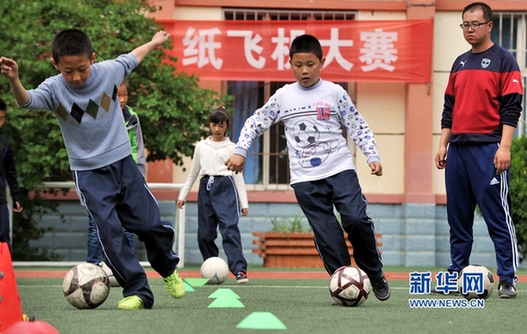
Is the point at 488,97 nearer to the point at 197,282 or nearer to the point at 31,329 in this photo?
the point at 197,282

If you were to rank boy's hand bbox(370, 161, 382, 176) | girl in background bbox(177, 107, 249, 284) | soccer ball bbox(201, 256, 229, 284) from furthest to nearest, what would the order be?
girl in background bbox(177, 107, 249, 284) < soccer ball bbox(201, 256, 229, 284) < boy's hand bbox(370, 161, 382, 176)

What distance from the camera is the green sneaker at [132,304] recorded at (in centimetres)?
614

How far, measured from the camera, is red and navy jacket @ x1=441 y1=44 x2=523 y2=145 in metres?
7.38

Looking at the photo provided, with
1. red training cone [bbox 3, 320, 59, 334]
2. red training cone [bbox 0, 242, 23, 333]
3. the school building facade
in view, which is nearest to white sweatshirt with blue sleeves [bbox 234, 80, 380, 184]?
red training cone [bbox 0, 242, 23, 333]

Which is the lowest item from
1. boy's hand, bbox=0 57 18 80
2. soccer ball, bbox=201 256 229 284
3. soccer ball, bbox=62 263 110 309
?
soccer ball, bbox=201 256 229 284

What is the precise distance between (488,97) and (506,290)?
1378mm

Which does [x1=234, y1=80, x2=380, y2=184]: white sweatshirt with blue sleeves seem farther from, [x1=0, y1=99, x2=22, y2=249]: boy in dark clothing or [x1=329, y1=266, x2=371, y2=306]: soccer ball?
[x1=0, y1=99, x2=22, y2=249]: boy in dark clothing

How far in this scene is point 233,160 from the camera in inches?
261

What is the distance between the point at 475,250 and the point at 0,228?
314 inches

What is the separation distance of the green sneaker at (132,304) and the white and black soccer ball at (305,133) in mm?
1547

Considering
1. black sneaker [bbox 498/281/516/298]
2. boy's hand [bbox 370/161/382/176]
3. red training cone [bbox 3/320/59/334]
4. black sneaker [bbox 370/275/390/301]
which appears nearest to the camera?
red training cone [bbox 3/320/59/334]

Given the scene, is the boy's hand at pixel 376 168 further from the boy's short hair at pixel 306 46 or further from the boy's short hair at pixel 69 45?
the boy's short hair at pixel 69 45

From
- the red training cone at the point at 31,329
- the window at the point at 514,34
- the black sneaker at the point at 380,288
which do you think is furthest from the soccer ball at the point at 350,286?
the window at the point at 514,34

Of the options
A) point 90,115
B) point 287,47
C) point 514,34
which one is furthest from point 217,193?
point 514,34
